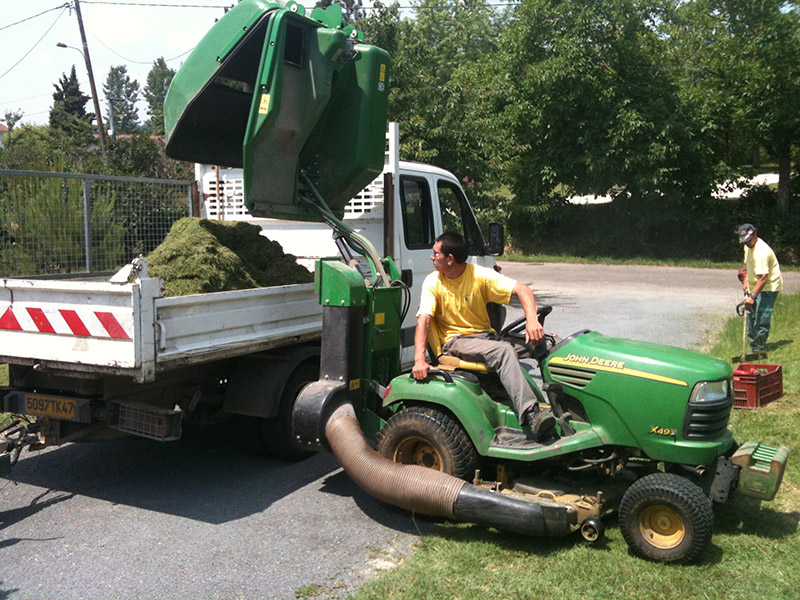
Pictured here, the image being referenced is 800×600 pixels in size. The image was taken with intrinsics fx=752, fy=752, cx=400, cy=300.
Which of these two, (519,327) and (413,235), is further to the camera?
(413,235)

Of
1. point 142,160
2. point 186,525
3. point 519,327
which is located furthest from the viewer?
point 142,160

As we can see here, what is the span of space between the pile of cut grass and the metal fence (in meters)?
1.29

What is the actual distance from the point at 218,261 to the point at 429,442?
2031mm

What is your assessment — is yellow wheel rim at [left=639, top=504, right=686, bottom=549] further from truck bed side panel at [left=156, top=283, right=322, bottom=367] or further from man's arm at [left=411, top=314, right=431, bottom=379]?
truck bed side panel at [left=156, top=283, right=322, bottom=367]

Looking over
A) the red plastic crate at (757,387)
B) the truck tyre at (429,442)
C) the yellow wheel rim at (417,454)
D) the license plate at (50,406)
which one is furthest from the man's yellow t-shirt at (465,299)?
the red plastic crate at (757,387)

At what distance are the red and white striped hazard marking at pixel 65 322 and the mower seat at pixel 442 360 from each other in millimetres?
1944

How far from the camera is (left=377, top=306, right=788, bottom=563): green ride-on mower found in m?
4.02

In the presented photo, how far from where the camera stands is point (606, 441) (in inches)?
166

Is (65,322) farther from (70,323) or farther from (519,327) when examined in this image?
(519,327)

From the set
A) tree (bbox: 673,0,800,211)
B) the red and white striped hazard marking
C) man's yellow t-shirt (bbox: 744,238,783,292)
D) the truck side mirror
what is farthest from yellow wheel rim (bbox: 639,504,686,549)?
tree (bbox: 673,0,800,211)

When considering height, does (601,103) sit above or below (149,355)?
above

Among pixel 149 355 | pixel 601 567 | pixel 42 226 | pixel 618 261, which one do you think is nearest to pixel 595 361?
pixel 601 567

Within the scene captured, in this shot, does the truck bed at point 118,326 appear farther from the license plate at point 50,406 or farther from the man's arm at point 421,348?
the man's arm at point 421,348

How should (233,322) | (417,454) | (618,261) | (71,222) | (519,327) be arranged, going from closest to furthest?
(417,454) < (233,322) < (519,327) < (71,222) < (618,261)
